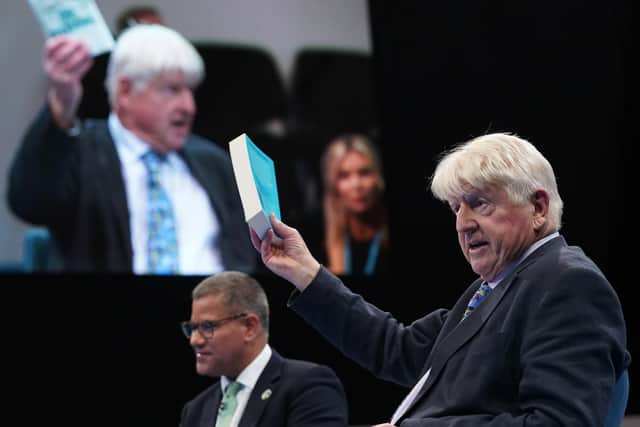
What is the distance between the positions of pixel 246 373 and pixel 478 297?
1510 mm

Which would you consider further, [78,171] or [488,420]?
[78,171]

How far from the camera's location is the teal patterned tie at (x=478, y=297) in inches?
74.7

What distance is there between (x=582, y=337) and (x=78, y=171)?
3.08 metres

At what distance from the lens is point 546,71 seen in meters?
4.86

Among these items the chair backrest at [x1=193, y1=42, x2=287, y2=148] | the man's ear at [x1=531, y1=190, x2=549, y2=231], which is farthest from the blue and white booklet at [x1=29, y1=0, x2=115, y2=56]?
the man's ear at [x1=531, y1=190, x2=549, y2=231]

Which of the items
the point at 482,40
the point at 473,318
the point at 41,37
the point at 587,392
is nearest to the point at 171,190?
the point at 41,37

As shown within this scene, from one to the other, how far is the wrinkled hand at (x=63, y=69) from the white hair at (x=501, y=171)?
2.75 metres

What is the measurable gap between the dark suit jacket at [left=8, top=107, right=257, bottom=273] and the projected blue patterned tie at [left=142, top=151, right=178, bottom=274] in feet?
A: 0.32

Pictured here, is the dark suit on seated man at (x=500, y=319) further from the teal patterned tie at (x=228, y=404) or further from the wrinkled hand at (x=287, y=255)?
the teal patterned tie at (x=228, y=404)

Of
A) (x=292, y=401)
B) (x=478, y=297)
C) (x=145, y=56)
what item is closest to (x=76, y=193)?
(x=145, y=56)

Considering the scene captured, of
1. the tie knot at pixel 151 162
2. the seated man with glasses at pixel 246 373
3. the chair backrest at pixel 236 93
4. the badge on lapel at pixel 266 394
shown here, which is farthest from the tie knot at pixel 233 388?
the chair backrest at pixel 236 93

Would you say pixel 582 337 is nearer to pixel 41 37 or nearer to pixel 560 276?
pixel 560 276

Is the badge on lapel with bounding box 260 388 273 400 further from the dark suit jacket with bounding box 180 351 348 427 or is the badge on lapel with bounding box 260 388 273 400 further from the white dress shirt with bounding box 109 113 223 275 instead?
the white dress shirt with bounding box 109 113 223 275

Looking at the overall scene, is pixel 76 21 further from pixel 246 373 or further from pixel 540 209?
pixel 540 209
